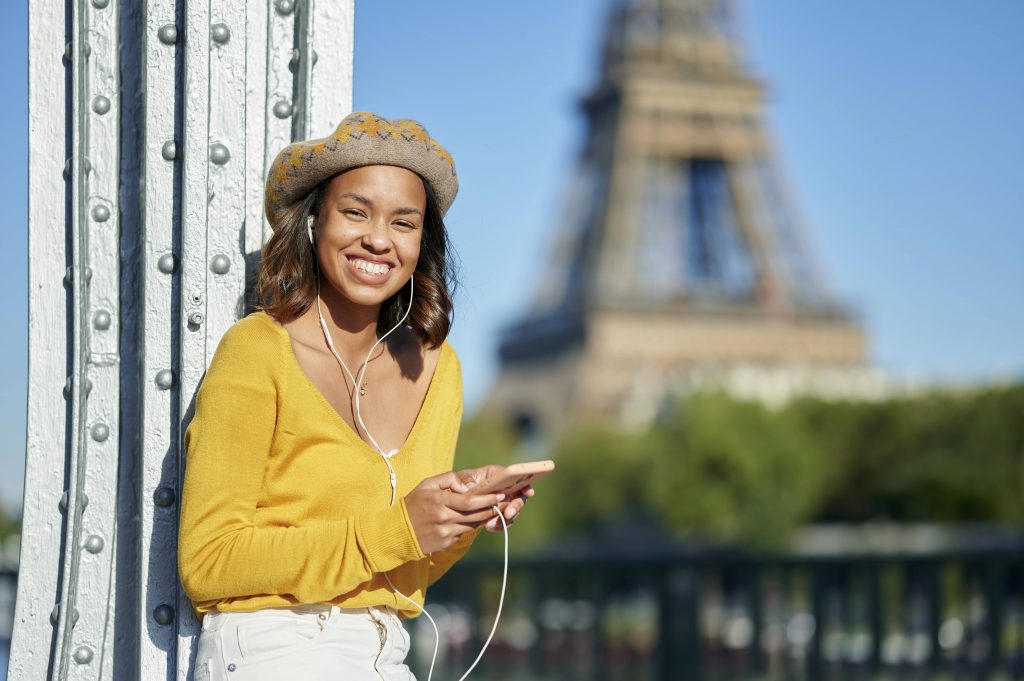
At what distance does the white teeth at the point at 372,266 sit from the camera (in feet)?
6.96

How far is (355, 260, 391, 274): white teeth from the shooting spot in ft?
6.96

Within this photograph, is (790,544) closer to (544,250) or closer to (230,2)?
(544,250)

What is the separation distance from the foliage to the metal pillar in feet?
108

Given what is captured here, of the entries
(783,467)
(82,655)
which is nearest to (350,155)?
(82,655)

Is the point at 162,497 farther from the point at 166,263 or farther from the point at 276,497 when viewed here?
the point at 166,263

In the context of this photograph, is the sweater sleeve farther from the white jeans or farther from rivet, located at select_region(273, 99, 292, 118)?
rivet, located at select_region(273, 99, 292, 118)

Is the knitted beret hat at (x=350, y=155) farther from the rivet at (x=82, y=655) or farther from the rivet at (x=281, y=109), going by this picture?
the rivet at (x=82, y=655)

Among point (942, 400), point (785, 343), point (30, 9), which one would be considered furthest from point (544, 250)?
point (30, 9)

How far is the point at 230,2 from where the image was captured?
2.13 m

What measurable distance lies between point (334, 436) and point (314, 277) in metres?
0.26

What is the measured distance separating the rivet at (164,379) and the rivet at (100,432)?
11 centimetres

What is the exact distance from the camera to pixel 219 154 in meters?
2.11

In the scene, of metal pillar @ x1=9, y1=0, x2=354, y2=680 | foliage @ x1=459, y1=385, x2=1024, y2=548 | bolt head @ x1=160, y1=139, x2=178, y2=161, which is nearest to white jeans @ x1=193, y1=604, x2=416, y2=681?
metal pillar @ x1=9, y1=0, x2=354, y2=680

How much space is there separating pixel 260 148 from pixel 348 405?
0.42 meters
